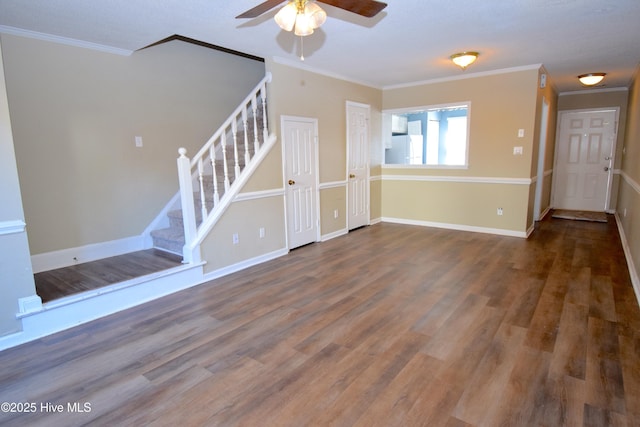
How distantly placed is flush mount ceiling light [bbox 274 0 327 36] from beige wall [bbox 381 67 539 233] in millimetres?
4029

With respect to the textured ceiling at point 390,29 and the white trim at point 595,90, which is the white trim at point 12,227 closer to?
the textured ceiling at point 390,29

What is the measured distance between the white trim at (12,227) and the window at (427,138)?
17.8 ft

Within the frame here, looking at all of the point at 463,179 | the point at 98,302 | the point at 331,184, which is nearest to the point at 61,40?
the point at 98,302

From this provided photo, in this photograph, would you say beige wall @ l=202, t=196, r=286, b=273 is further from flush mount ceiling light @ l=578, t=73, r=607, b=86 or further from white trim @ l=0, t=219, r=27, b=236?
flush mount ceiling light @ l=578, t=73, r=607, b=86

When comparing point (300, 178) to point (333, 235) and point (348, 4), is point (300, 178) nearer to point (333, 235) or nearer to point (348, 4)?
point (333, 235)

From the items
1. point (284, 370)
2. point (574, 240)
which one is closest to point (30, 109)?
point (284, 370)

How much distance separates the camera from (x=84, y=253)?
12.7 ft

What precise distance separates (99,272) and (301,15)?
3.13 meters

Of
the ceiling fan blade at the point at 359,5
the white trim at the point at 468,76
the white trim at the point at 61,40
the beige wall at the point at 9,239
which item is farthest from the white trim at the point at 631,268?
the white trim at the point at 61,40

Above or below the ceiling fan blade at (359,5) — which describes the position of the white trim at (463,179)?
below

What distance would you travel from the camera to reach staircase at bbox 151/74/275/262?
11.7ft

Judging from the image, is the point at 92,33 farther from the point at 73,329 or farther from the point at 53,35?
the point at 73,329

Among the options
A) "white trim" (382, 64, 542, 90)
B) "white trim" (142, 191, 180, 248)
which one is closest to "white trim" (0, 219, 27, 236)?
"white trim" (142, 191, 180, 248)

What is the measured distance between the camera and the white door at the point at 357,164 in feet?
18.6
